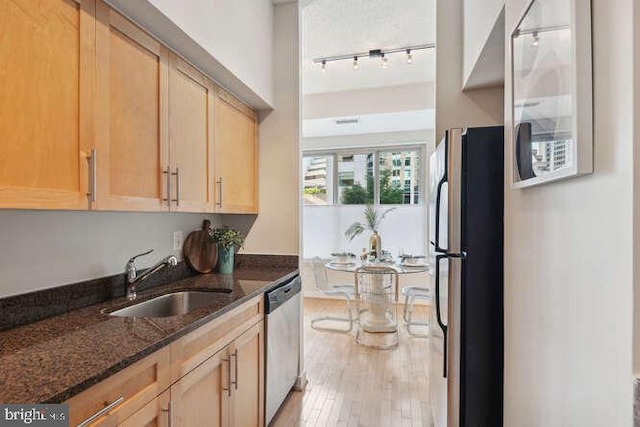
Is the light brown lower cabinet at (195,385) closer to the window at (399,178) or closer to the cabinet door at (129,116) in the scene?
the cabinet door at (129,116)

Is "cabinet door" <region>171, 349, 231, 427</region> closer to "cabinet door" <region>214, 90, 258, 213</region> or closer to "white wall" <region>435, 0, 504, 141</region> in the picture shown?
"cabinet door" <region>214, 90, 258, 213</region>

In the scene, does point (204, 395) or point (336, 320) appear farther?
point (336, 320)

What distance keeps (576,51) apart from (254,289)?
1688 mm

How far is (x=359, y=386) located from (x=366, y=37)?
3052 millimetres

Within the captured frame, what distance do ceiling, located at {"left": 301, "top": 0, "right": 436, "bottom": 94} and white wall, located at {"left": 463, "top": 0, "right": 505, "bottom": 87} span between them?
2.76 ft

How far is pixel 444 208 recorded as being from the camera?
1.69 meters

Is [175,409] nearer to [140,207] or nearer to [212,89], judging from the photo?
[140,207]

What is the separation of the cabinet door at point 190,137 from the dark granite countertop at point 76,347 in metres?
0.59

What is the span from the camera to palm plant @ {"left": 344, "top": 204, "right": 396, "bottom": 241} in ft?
17.3

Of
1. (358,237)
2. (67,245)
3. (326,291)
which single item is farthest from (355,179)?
(67,245)

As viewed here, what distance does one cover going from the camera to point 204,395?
142cm

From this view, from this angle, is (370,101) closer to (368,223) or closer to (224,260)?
(368,223)

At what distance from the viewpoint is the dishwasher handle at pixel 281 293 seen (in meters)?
2.04

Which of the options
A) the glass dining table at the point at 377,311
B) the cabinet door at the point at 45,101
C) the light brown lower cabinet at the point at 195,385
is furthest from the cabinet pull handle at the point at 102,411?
the glass dining table at the point at 377,311
